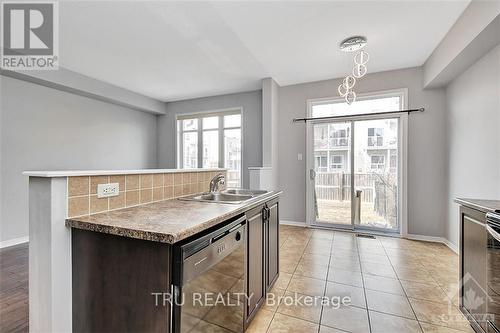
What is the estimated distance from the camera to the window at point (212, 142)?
513cm

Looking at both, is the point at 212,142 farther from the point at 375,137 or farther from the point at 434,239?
the point at 434,239

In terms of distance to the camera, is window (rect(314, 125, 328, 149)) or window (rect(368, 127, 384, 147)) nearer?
window (rect(368, 127, 384, 147))

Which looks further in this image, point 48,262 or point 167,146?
point 167,146

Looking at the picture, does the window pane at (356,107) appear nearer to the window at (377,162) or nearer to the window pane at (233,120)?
the window at (377,162)

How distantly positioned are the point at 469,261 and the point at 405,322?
Answer: 64cm

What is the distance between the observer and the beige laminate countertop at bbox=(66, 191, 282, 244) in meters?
0.88

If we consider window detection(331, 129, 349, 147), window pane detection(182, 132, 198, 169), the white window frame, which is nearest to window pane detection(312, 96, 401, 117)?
window detection(331, 129, 349, 147)

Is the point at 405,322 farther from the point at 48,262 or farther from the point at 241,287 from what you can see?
the point at 48,262

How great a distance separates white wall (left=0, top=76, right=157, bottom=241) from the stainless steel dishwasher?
13.1 feet

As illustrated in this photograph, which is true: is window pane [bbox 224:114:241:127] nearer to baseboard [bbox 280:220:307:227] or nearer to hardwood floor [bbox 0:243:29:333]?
baseboard [bbox 280:220:307:227]

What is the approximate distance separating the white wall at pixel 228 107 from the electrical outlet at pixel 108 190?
12.1ft

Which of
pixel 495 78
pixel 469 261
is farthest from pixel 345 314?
pixel 495 78

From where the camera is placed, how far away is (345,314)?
174 centimetres

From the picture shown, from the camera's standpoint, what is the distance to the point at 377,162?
12.5 ft
